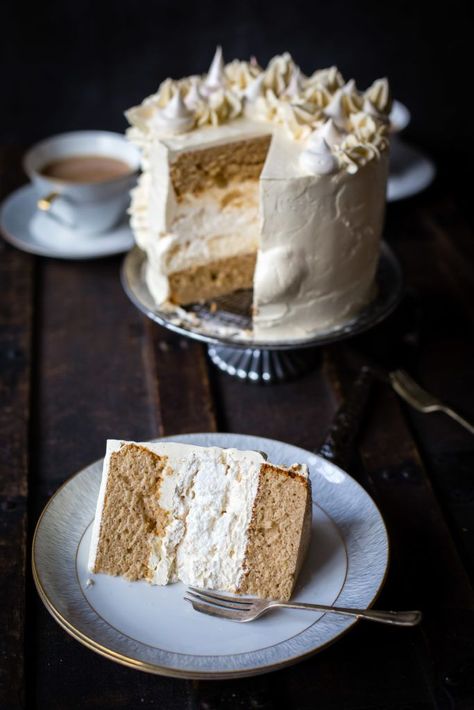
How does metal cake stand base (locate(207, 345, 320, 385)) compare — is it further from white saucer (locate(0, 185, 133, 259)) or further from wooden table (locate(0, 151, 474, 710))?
white saucer (locate(0, 185, 133, 259))

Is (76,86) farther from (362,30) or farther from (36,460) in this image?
(36,460)

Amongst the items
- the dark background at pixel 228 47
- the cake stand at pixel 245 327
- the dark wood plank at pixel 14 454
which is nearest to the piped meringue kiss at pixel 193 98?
the cake stand at pixel 245 327

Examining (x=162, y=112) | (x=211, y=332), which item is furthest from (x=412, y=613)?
(x=162, y=112)

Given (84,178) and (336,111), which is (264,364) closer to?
(336,111)

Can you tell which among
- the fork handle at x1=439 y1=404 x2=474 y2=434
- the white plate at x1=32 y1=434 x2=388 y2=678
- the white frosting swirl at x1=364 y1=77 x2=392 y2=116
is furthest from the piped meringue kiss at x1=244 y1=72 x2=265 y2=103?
the white plate at x1=32 y1=434 x2=388 y2=678

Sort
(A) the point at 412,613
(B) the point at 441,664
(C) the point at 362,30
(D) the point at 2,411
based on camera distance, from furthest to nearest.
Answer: (C) the point at 362,30 → (D) the point at 2,411 → (B) the point at 441,664 → (A) the point at 412,613

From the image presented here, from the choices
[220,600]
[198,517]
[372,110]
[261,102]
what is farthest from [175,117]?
[220,600]
